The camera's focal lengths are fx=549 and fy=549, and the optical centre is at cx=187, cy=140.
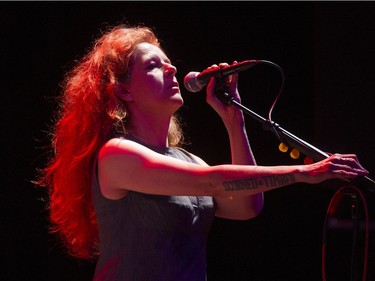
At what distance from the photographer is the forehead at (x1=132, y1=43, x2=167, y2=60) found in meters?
1.96

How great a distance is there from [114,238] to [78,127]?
421 millimetres

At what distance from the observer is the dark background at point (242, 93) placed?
293 centimetres

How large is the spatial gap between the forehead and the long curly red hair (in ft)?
0.07

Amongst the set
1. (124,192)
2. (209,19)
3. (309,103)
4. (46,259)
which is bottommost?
(46,259)

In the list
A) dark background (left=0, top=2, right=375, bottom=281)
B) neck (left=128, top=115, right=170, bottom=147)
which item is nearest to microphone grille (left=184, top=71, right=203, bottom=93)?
neck (left=128, top=115, right=170, bottom=147)

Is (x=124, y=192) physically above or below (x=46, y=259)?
above

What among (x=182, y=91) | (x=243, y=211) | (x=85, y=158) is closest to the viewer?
(x=85, y=158)

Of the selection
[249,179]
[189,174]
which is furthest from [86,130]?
[249,179]

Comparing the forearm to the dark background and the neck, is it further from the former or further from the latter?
the dark background

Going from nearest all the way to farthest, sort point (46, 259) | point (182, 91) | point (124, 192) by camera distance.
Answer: point (124, 192), point (46, 259), point (182, 91)

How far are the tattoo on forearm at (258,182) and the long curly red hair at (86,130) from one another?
0.47m

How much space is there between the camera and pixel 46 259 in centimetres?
304

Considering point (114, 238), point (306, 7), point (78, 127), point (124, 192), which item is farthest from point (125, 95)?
point (306, 7)

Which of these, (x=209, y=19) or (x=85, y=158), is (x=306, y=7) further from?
(x=85, y=158)
